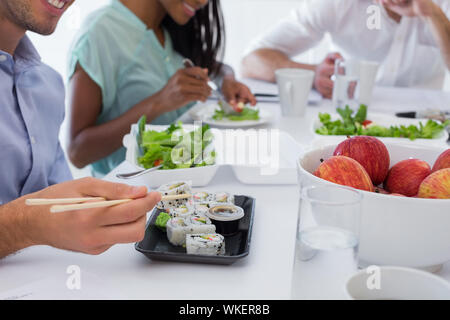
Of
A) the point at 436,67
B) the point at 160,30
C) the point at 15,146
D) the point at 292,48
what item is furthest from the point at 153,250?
the point at 436,67

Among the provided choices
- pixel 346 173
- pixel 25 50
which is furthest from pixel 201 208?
pixel 25 50

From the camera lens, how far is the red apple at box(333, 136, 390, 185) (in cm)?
71

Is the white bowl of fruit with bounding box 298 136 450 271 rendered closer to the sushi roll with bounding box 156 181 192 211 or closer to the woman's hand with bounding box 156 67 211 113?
the sushi roll with bounding box 156 181 192 211

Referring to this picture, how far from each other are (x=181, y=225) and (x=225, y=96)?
1.07 meters

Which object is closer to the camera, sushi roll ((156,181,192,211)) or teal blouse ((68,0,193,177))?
sushi roll ((156,181,192,211))

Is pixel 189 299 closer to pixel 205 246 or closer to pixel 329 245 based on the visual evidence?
pixel 205 246

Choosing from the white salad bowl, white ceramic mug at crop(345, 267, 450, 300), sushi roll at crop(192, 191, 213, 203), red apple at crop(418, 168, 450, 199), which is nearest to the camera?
white ceramic mug at crop(345, 267, 450, 300)

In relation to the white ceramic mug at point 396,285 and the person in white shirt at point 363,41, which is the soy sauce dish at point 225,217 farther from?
the person in white shirt at point 363,41

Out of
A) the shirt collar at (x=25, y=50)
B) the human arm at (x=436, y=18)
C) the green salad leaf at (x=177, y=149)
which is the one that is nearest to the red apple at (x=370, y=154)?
the green salad leaf at (x=177, y=149)

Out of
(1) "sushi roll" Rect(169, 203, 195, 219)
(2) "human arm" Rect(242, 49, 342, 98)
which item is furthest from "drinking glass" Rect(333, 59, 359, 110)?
(1) "sushi roll" Rect(169, 203, 195, 219)

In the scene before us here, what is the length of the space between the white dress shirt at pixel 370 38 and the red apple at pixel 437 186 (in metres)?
1.59

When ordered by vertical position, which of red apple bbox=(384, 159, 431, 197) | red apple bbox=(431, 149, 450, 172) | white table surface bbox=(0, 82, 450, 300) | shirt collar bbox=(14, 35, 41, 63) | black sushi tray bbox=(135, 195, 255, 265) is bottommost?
white table surface bbox=(0, 82, 450, 300)

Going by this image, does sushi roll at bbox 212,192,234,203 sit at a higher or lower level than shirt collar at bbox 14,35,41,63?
lower

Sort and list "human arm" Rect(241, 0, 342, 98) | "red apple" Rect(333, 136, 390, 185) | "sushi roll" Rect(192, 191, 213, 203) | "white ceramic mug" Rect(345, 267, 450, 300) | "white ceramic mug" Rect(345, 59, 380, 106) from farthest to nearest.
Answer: "human arm" Rect(241, 0, 342, 98), "white ceramic mug" Rect(345, 59, 380, 106), "sushi roll" Rect(192, 191, 213, 203), "red apple" Rect(333, 136, 390, 185), "white ceramic mug" Rect(345, 267, 450, 300)
